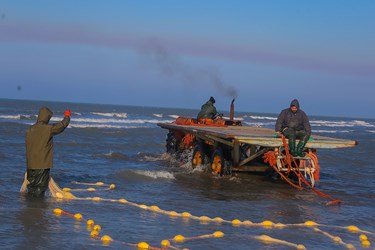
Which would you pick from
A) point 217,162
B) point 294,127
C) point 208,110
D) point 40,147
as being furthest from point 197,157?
point 40,147

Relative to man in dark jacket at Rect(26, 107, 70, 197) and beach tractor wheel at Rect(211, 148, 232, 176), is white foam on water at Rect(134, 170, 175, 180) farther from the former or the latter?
man in dark jacket at Rect(26, 107, 70, 197)

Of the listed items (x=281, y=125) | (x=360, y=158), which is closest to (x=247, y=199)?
(x=281, y=125)

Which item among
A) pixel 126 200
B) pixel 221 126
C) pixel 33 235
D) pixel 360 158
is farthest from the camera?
pixel 360 158

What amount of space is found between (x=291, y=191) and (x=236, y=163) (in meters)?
1.58

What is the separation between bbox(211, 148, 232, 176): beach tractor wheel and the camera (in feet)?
43.9

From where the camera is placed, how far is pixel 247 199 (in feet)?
34.9

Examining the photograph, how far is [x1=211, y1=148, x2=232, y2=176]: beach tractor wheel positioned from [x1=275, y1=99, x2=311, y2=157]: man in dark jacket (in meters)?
1.92

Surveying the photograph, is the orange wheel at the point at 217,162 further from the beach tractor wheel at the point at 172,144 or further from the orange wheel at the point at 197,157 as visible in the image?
the beach tractor wheel at the point at 172,144

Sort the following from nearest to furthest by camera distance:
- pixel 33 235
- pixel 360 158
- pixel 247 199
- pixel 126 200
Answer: pixel 33 235 < pixel 126 200 < pixel 247 199 < pixel 360 158

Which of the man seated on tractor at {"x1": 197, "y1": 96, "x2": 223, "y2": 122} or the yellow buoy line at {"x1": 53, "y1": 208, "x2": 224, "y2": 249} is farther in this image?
the man seated on tractor at {"x1": 197, "y1": 96, "x2": 223, "y2": 122}

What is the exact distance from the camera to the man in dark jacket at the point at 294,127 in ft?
38.3

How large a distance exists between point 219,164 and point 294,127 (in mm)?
2471

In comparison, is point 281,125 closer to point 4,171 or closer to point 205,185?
point 205,185

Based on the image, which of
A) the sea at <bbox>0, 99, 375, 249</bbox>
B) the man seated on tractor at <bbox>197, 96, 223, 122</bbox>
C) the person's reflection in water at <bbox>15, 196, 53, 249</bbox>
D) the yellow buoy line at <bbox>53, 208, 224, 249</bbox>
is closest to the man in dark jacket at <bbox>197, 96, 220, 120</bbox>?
the man seated on tractor at <bbox>197, 96, 223, 122</bbox>
